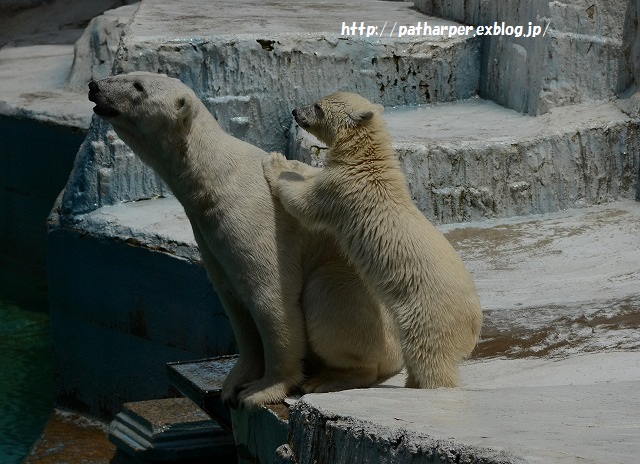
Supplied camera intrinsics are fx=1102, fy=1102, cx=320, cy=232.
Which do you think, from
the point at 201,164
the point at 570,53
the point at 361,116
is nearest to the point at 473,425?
the point at 361,116

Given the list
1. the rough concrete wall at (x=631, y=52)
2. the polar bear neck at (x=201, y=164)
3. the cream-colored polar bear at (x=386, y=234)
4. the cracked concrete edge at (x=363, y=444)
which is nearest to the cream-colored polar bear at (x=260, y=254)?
the polar bear neck at (x=201, y=164)

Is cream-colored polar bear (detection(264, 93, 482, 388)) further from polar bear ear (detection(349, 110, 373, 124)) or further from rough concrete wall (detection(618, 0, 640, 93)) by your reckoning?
rough concrete wall (detection(618, 0, 640, 93))

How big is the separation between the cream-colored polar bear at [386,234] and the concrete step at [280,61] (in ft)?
8.18

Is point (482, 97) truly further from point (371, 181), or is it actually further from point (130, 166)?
point (371, 181)

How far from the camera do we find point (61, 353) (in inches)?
262

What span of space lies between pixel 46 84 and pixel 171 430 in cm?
555

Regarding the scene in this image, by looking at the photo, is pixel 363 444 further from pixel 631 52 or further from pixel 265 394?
pixel 631 52

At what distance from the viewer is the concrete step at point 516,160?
588cm

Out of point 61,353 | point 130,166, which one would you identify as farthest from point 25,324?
point 130,166

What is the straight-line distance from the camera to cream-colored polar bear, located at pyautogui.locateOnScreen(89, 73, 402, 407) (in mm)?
3686

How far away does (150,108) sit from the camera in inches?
148

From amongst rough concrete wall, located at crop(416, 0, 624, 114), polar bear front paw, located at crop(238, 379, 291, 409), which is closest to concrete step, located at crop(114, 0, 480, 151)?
rough concrete wall, located at crop(416, 0, 624, 114)

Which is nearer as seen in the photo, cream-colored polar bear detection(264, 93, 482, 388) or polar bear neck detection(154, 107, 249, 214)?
cream-colored polar bear detection(264, 93, 482, 388)

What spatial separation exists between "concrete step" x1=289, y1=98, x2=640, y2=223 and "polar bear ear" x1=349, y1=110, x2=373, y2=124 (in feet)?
6.25
